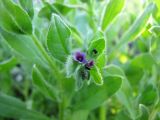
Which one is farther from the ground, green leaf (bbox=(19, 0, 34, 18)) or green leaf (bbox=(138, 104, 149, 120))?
green leaf (bbox=(19, 0, 34, 18))

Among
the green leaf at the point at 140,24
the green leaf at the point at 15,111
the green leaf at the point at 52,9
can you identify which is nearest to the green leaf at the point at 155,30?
the green leaf at the point at 140,24

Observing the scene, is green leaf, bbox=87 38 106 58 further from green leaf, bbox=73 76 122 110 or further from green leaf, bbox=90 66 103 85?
green leaf, bbox=73 76 122 110

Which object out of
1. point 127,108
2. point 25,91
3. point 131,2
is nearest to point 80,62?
point 127,108

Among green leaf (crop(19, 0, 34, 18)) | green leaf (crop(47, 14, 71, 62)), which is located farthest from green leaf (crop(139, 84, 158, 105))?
green leaf (crop(19, 0, 34, 18))

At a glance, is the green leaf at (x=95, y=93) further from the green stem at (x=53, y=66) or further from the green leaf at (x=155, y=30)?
the green leaf at (x=155, y=30)

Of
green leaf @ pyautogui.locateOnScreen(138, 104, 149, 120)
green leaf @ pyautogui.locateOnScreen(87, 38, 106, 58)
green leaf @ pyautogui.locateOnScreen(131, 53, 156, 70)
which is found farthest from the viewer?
green leaf @ pyautogui.locateOnScreen(131, 53, 156, 70)

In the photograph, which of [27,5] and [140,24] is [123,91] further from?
[27,5]

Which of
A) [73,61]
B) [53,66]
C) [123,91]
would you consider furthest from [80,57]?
[123,91]
